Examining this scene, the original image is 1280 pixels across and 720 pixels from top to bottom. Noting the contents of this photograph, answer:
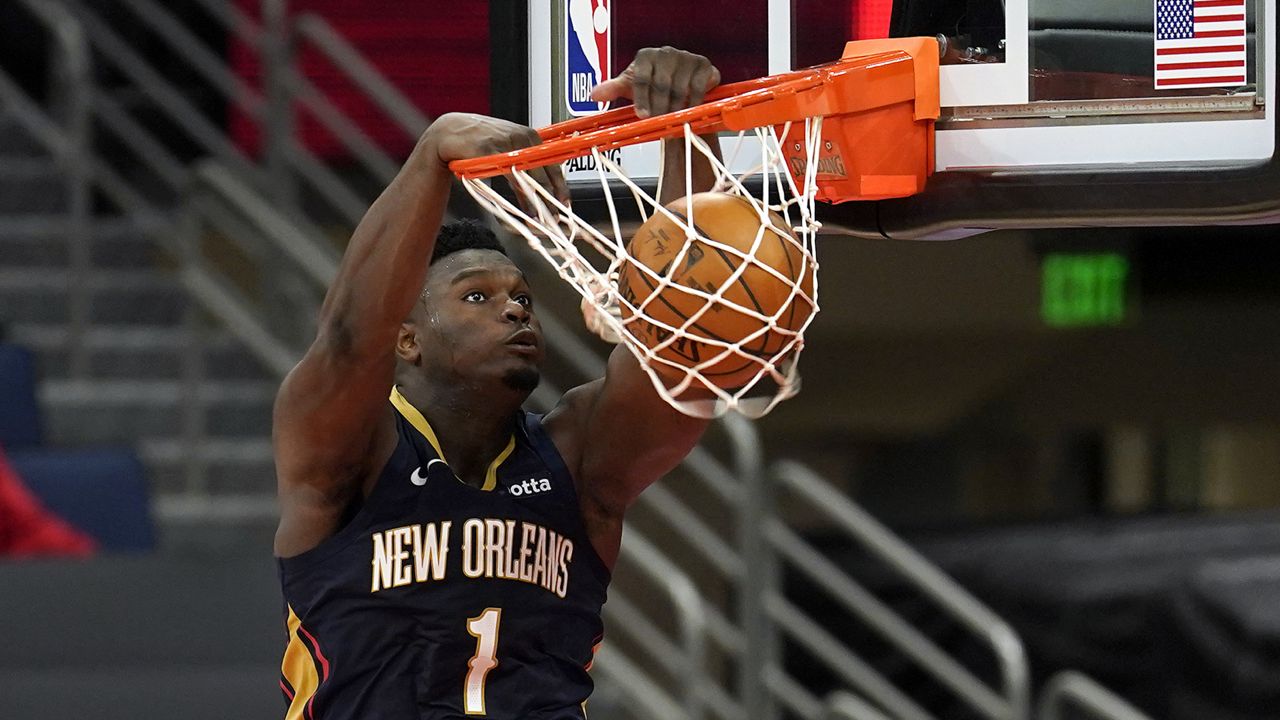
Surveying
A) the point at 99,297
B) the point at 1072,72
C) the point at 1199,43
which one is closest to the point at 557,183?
the point at 1072,72

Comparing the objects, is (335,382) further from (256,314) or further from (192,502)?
(256,314)

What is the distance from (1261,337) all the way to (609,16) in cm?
758

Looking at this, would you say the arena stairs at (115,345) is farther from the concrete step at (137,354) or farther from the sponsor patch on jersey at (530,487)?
the sponsor patch on jersey at (530,487)

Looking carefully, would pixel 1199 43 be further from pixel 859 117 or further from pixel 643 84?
pixel 643 84

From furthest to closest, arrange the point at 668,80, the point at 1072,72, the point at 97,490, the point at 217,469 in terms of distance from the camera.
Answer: the point at 217,469
the point at 97,490
the point at 1072,72
the point at 668,80

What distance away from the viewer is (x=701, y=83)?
3023mm

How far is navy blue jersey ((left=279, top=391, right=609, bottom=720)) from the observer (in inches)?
122

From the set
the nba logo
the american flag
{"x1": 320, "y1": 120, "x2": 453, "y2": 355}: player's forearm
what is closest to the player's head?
{"x1": 320, "y1": 120, "x2": 453, "y2": 355}: player's forearm

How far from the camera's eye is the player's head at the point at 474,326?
3.19 meters

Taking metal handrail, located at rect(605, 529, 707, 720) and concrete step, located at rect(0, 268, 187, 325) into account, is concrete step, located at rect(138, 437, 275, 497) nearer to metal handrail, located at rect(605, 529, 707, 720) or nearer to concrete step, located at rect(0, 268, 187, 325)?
concrete step, located at rect(0, 268, 187, 325)

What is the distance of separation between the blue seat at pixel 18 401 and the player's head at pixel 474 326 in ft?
10.5

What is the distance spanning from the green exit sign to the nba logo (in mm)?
6498

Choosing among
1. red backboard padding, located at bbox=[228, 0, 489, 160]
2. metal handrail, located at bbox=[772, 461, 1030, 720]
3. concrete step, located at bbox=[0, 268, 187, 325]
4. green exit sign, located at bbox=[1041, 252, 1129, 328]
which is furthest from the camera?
green exit sign, located at bbox=[1041, 252, 1129, 328]

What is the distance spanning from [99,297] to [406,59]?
185 cm
